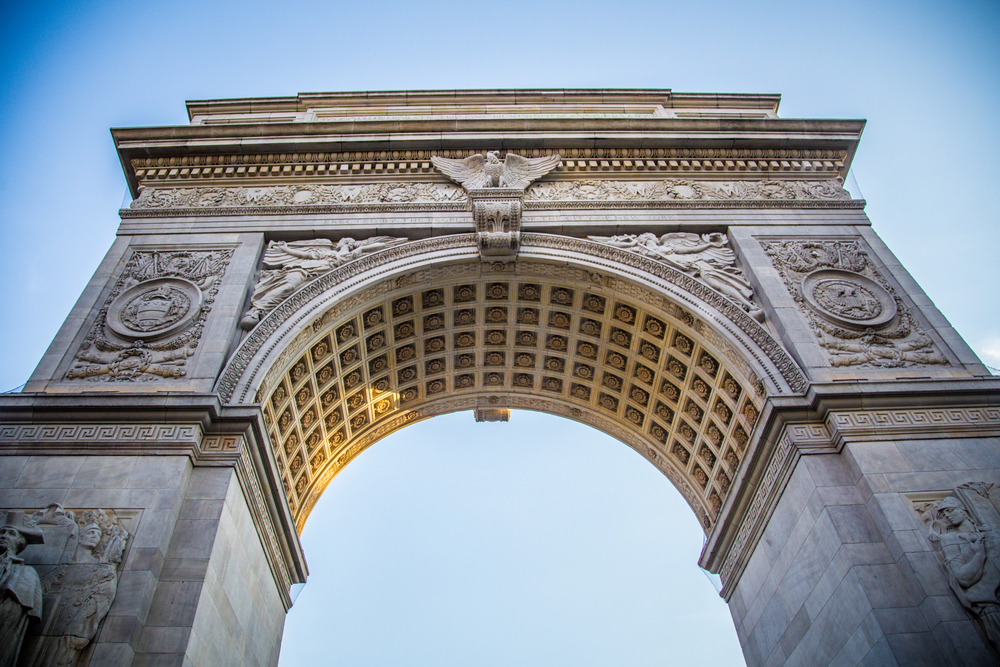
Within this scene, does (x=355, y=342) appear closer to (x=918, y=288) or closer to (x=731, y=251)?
(x=731, y=251)

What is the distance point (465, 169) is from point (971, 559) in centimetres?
1246

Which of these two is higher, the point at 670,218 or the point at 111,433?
the point at 670,218

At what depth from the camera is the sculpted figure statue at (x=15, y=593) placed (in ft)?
25.0

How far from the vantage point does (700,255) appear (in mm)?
14422

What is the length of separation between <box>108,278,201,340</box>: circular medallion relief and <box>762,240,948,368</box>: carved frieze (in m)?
11.8

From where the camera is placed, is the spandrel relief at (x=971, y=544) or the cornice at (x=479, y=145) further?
the cornice at (x=479, y=145)

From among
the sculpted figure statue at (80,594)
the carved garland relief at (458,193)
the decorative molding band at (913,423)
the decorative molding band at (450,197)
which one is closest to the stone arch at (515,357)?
the decorative molding band at (913,423)

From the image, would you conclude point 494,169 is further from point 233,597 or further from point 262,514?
point 233,597

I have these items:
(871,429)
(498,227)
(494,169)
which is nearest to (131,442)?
(498,227)

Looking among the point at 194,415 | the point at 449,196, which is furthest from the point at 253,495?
the point at 449,196

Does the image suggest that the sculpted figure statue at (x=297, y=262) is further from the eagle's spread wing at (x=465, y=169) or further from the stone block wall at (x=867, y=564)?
the stone block wall at (x=867, y=564)

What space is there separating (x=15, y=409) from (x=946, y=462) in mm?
14490

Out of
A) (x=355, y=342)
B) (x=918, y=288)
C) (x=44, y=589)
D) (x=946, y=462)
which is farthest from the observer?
(x=355, y=342)

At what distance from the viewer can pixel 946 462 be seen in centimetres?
1018
